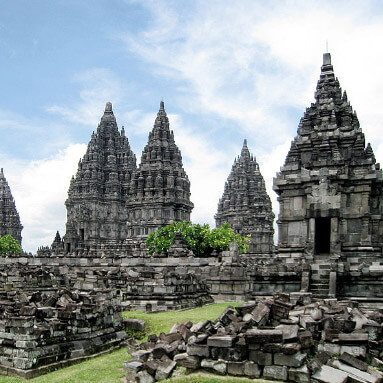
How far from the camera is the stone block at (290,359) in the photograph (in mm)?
7691

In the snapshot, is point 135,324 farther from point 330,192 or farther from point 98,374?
point 330,192

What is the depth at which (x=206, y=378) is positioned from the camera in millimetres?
7824

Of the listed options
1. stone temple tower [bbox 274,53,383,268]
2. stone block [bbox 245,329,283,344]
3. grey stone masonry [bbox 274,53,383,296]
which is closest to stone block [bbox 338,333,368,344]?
stone block [bbox 245,329,283,344]

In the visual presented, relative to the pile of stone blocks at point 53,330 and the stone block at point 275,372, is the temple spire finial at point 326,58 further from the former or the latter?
the stone block at point 275,372

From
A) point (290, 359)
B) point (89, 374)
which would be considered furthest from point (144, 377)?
point (290, 359)

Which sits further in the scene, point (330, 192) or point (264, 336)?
point (330, 192)

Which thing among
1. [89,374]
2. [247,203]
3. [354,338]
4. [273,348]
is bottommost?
[89,374]

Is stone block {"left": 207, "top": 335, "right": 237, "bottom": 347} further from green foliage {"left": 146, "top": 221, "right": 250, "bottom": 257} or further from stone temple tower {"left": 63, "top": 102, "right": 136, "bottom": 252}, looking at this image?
stone temple tower {"left": 63, "top": 102, "right": 136, "bottom": 252}

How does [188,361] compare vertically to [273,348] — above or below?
below

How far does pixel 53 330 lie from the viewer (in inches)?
396

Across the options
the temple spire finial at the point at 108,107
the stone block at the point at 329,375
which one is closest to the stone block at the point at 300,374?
the stone block at the point at 329,375

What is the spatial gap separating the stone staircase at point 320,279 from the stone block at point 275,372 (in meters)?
9.52

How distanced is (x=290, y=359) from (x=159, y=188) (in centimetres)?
4933

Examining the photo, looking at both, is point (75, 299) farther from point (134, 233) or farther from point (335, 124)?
point (134, 233)
